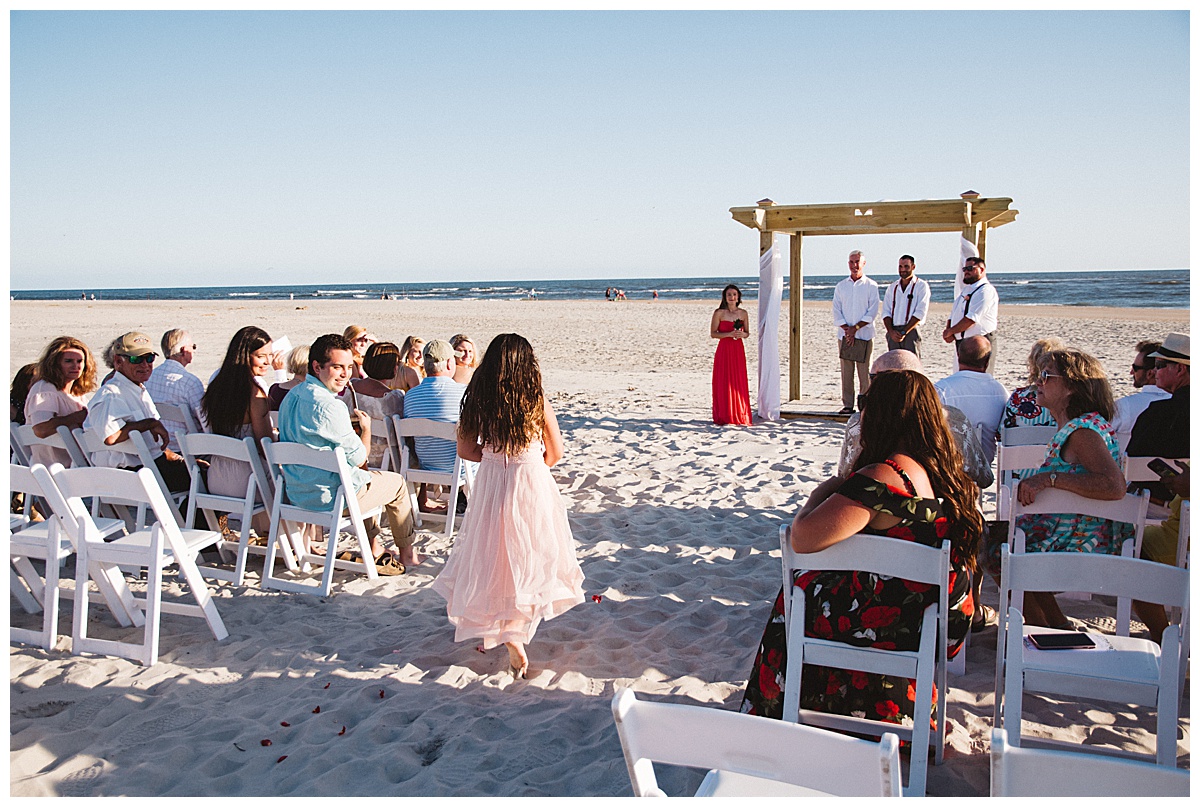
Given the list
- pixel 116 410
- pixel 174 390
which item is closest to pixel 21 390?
pixel 174 390

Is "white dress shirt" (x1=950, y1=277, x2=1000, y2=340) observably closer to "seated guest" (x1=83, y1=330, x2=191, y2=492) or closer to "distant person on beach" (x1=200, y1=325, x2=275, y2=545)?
"distant person on beach" (x1=200, y1=325, x2=275, y2=545)

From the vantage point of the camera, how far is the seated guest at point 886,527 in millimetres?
2910

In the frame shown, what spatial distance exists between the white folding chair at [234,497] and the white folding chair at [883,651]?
323 cm

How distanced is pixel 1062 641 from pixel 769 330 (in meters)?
7.33

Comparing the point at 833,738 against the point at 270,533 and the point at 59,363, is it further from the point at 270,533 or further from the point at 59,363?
the point at 59,363

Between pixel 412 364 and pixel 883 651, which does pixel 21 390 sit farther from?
pixel 883 651

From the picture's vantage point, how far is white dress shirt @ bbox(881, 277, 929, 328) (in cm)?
952

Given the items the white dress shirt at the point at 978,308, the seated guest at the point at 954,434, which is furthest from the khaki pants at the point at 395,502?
the white dress shirt at the point at 978,308

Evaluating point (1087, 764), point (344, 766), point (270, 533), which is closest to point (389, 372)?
point (270, 533)

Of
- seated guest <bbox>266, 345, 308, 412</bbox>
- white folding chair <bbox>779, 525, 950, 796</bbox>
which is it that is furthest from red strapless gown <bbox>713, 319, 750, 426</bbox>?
white folding chair <bbox>779, 525, 950, 796</bbox>

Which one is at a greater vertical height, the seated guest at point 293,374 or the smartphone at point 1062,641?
the seated guest at point 293,374

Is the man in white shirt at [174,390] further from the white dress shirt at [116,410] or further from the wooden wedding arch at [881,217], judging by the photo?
the wooden wedding arch at [881,217]

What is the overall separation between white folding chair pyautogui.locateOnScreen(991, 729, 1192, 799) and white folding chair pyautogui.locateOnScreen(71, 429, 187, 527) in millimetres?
4671

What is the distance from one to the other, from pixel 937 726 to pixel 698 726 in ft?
5.42
